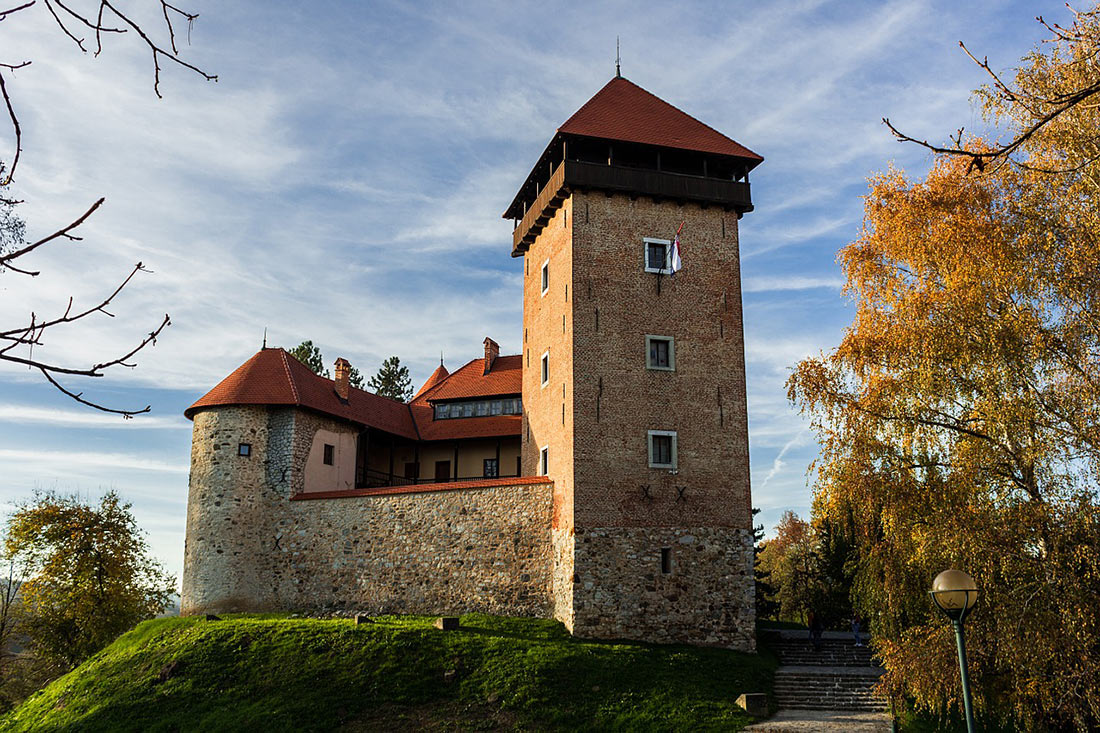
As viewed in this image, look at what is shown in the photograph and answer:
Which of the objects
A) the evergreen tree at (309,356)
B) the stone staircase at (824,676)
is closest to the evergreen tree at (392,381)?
the evergreen tree at (309,356)

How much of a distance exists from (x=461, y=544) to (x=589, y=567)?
13.7 feet

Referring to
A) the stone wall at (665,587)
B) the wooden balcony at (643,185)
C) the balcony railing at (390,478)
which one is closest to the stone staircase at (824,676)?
the stone wall at (665,587)

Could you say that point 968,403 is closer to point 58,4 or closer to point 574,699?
point 574,699

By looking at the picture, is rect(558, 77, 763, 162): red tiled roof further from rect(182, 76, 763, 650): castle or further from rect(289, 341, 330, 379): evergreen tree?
rect(289, 341, 330, 379): evergreen tree

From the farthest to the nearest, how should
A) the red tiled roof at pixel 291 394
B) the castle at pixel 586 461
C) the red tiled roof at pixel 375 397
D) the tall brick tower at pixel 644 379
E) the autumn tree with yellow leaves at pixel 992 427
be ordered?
the red tiled roof at pixel 375 397
the red tiled roof at pixel 291 394
the castle at pixel 586 461
the tall brick tower at pixel 644 379
the autumn tree with yellow leaves at pixel 992 427

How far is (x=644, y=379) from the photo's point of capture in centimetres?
2412

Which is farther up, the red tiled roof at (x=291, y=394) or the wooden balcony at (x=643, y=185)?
the wooden balcony at (x=643, y=185)

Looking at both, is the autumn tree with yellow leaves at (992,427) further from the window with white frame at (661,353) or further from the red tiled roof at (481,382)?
the red tiled roof at (481,382)

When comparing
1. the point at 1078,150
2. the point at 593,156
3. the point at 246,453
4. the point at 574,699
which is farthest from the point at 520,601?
the point at 1078,150

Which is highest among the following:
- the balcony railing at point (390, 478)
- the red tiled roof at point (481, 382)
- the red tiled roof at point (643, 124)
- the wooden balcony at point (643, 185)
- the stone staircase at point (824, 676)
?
the red tiled roof at point (643, 124)

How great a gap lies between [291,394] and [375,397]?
5987 millimetres

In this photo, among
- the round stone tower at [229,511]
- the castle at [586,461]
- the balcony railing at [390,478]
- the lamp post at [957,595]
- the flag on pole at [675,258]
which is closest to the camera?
the lamp post at [957,595]

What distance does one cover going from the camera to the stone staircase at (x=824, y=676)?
65.9ft

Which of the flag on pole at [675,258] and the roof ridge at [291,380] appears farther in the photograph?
the roof ridge at [291,380]
